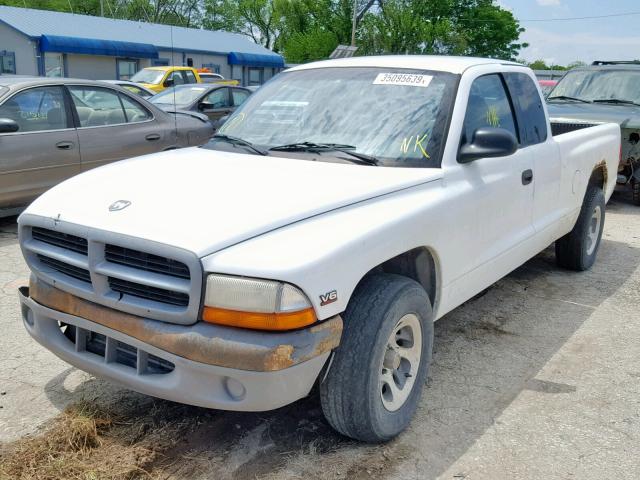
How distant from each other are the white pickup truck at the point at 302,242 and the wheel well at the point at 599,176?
177cm

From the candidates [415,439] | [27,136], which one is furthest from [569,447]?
[27,136]

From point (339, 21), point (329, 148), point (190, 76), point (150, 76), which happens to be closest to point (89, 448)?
point (329, 148)

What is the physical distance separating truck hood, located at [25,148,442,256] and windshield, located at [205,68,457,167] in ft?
0.62

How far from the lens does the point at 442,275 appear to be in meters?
3.46

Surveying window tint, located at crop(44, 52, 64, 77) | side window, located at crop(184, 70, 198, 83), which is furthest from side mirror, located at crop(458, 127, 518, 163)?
window tint, located at crop(44, 52, 64, 77)

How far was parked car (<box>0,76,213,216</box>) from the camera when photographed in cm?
676

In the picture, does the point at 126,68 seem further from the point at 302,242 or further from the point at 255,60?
the point at 302,242

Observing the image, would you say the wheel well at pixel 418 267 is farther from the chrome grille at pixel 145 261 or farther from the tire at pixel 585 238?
the tire at pixel 585 238

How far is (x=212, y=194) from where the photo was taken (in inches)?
117

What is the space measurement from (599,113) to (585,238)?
13.2 feet

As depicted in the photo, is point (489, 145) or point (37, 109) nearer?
point (489, 145)

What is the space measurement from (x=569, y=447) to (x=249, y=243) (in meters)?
1.85

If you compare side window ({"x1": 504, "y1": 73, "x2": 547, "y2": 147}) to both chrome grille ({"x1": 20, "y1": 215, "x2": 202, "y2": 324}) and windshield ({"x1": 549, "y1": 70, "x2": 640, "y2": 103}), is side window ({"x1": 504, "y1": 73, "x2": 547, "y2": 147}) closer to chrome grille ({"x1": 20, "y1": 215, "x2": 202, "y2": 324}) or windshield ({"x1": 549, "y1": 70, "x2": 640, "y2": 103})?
chrome grille ({"x1": 20, "y1": 215, "x2": 202, "y2": 324})

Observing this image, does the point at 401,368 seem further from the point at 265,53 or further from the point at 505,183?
the point at 265,53
